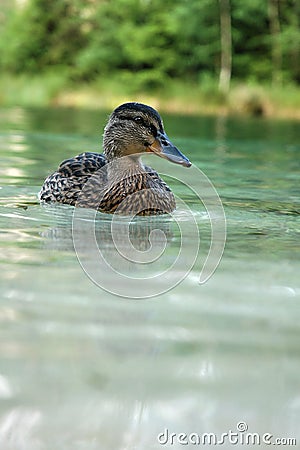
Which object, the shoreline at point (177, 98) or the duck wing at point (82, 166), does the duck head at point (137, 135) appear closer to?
the duck wing at point (82, 166)

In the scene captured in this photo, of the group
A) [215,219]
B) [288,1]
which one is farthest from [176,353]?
[288,1]

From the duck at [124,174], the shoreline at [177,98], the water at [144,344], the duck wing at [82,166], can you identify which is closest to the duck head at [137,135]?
the duck at [124,174]

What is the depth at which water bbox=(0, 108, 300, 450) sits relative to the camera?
2246 millimetres

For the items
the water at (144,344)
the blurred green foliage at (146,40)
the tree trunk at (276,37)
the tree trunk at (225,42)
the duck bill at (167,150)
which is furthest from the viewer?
the blurred green foliage at (146,40)

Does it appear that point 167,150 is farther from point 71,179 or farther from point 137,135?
point 71,179

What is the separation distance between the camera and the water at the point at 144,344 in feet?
7.37

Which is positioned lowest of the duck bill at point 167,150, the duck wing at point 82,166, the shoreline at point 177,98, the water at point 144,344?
the shoreline at point 177,98

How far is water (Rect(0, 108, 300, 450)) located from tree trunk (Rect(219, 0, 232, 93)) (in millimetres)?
34429

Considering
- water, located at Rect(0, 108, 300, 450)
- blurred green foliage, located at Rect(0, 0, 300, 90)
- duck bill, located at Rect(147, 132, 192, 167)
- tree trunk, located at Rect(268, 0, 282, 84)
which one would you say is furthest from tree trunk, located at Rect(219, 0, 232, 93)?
water, located at Rect(0, 108, 300, 450)

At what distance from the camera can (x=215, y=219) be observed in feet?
17.8

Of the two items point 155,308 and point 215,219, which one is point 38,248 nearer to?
point 155,308

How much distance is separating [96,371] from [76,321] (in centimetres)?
48

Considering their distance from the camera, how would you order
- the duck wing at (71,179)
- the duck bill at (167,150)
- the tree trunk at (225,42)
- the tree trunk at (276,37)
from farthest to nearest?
the tree trunk at (225,42)
the tree trunk at (276,37)
the duck wing at (71,179)
the duck bill at (167,150)

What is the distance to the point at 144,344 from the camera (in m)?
2.77
